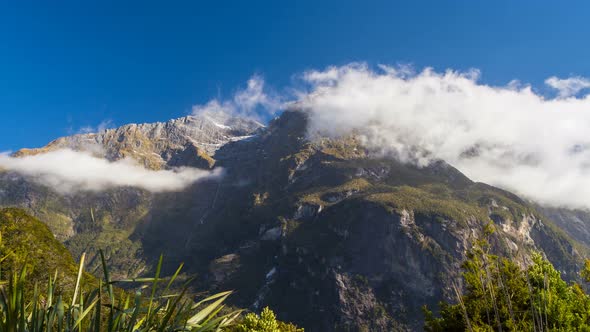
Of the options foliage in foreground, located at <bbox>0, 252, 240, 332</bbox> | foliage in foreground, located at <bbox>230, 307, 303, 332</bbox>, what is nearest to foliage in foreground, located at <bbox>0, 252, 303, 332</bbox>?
foliage in foreground, located at <bbox>0, 252, 240, 332</bbox>

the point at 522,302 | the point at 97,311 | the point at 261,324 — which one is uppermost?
the point at 97,311

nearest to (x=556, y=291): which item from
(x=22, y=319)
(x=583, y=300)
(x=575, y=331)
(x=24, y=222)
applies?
(x=583, y=300)

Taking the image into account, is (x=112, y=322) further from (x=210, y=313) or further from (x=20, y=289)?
A: (x=210, y=313)

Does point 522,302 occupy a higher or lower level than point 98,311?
lower

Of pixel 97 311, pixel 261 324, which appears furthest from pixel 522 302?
pixel 97 311

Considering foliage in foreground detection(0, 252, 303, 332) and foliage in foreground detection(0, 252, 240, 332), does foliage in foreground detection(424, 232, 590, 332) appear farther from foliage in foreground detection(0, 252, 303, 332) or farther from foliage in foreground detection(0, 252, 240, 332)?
foliage in foreground detection(0, 252, 240, 332)

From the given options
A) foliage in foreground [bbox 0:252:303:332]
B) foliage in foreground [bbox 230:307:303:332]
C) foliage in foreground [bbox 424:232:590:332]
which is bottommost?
foliage in foreground [bbox 230:307:303:332]

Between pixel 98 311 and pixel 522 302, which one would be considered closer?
pixel 98 311

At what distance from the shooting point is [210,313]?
8.02m

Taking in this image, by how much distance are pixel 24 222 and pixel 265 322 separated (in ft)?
284

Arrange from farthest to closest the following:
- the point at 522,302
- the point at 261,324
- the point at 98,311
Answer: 1. the point at 261,324
2. the point at 522,302
3. the point at 98,311

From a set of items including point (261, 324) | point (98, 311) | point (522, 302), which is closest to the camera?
point (98, 311)

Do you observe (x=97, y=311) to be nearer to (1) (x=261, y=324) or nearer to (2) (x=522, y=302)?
(2) (x=522, y=302)

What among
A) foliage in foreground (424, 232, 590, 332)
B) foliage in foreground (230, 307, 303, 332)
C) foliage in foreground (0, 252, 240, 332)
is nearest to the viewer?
foliage in foreground (0, 252, 240, 332)
